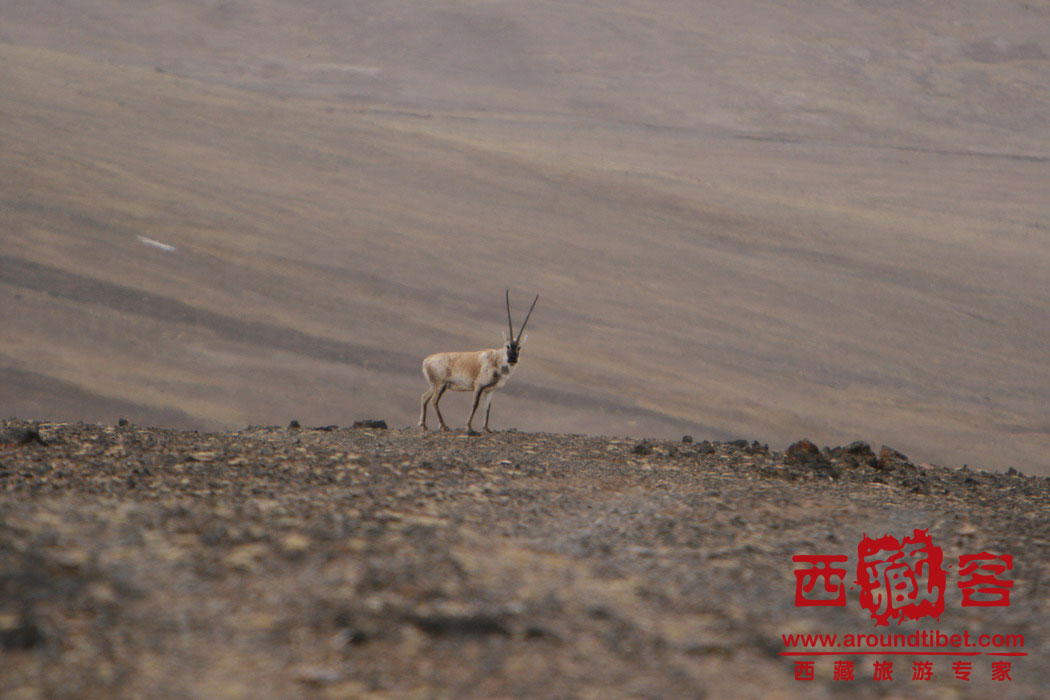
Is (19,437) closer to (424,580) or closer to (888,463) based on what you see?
(424,580)

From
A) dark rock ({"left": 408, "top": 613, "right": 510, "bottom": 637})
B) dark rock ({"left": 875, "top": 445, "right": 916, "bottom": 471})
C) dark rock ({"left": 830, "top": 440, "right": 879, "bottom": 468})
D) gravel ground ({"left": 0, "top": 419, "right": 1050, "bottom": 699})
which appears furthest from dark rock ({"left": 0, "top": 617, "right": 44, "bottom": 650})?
dark rock ({"left": 875, "top": 445, "right": 916, "bottom": 471})

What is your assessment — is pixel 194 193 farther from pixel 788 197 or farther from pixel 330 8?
pixel 330 8

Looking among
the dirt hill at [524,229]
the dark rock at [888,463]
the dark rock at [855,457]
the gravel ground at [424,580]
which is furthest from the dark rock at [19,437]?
the dirt hill at [524,229]

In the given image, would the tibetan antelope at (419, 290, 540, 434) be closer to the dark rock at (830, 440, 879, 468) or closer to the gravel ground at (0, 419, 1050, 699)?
the dark rock at (830, 440, 879, 468)

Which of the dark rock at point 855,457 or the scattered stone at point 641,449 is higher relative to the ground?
the dark rock at point 855,457

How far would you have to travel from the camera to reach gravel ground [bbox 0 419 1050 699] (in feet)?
12.7

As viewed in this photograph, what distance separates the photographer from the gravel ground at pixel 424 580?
386cm

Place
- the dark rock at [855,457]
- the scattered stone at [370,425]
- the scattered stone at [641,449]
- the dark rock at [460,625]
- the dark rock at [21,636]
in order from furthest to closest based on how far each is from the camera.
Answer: the scattered stone at [370,425], the dark rock at [855,457], the scattered stone at [641,449], the dark rock at [460,625], the dark rock at [21,636]

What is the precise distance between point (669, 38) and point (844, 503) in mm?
63810

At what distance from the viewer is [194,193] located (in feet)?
100

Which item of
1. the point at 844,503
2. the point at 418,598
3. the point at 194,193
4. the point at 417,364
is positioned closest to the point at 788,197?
the point at 194,193

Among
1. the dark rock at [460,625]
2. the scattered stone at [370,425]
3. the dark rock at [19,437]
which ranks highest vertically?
the dark rock at [460,625]

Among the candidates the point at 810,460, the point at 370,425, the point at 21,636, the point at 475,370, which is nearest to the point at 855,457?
the point at 810,460

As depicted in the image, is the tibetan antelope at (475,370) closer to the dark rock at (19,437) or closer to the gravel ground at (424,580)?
the gravel ground at (424,580)
